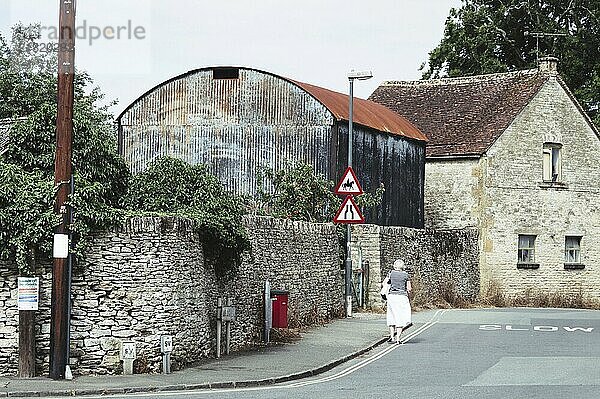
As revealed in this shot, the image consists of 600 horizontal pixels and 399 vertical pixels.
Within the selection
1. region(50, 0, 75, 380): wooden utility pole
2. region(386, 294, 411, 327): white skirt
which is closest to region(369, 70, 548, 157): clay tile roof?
region(386, 294, 411, 327): white skirt

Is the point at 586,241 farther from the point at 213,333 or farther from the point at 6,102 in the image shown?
the point at 213,333

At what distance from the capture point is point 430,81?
162ft

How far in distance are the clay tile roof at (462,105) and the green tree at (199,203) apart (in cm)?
2114

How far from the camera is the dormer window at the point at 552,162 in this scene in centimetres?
4325

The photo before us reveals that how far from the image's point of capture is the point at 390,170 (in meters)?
38.2

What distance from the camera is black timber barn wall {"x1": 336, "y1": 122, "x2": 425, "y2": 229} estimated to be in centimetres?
3544

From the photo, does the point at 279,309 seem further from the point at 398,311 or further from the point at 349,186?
the point at 349,186

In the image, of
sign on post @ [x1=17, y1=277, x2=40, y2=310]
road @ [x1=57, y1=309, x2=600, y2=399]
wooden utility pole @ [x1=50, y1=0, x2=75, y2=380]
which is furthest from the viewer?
sign on post @ [x1=17, y1=277, x2=40, y2=310]

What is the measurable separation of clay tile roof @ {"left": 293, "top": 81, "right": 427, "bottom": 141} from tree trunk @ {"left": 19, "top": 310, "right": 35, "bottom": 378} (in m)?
18.5

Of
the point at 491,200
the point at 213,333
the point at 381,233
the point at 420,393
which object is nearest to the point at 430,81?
the point at 491,200

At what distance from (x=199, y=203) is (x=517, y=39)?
137 feet

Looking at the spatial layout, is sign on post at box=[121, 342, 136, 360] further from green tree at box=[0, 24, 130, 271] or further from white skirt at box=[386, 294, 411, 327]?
white skirt at box=[386, 294, 411, 327]

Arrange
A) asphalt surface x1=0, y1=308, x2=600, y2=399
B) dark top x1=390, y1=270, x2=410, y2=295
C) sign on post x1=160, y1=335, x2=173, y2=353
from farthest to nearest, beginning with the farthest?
dark top x1=390, y1=270, x2=410, y2=295 → sign on post x1=160, y1=335, x2=173, y2=353 → asphalt surface x1=0, y1=308, x2=600, y2=399

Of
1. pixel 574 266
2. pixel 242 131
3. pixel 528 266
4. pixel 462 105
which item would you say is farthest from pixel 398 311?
pixel 462 105
